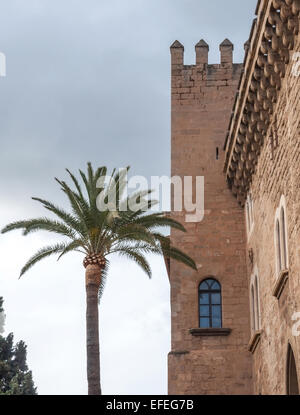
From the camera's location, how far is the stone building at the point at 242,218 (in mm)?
15547

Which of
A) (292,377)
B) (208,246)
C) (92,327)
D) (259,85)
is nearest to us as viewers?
(292,377)

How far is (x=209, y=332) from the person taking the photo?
20812mm

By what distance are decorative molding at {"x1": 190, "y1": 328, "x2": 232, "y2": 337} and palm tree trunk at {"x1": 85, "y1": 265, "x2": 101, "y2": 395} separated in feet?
8.41

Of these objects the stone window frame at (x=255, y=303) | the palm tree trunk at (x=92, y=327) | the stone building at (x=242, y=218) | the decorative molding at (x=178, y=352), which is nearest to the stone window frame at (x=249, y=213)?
the stone building at (x=242, y=218)

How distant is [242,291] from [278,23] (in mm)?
7767

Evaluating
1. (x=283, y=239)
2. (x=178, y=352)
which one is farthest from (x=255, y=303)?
(x=283, y=239)

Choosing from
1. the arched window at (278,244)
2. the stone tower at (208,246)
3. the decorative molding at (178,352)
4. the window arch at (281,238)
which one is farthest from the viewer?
the decorative molding at (178,352)

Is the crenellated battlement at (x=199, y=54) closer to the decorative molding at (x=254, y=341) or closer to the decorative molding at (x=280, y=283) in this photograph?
the decorative molding at (x=254, y=341)

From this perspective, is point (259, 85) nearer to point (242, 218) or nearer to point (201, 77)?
point (242, 218)

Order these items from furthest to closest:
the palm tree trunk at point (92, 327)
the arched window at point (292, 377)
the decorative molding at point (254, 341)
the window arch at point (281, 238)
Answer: the decorative molding at point (254, 341), the palm tree trunk at point (92, 327), the window arch at point (281, 238), the arched window at point (292, 377)

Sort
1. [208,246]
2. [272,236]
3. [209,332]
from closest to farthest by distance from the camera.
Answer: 1. [272,236]
2. [209,332]
3. [208,246]

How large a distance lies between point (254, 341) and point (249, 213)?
10.0ft

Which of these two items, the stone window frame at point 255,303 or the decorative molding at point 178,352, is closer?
the stone window frame at point 255,303
